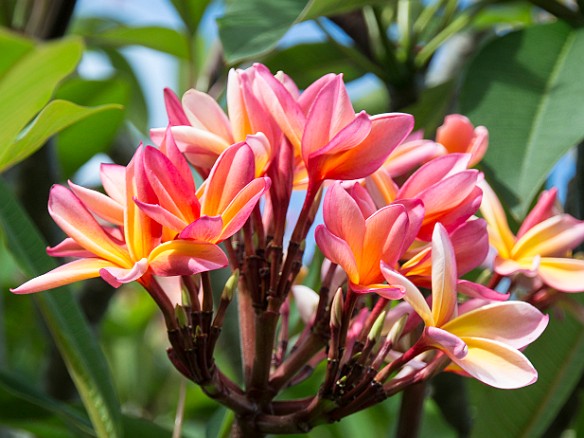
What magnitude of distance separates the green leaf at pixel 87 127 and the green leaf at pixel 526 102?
57 cm

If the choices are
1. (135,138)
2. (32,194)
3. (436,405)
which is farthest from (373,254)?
(135,138)

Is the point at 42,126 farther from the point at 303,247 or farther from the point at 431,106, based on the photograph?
the point at 431,106

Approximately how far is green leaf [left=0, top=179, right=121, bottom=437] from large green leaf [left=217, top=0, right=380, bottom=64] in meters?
0.25

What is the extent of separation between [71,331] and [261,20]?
14.3 inches

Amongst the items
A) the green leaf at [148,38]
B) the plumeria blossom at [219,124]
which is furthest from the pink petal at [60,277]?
the green leaf at [148,38]

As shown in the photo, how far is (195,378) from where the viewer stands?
20.3 inches

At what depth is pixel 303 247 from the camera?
581 mm

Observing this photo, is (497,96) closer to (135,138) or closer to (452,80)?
(452,80)

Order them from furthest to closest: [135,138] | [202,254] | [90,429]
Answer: [135,138] < [90,429] < [202,254]

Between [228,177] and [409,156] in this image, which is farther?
[409,156]

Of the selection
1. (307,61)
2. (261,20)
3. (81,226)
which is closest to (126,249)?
(81,226)

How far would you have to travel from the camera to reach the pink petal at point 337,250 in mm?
504

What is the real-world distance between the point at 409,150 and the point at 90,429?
0.45m

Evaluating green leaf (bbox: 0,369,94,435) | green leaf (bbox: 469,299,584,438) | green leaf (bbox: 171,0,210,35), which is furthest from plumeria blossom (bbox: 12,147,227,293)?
green leaf (bbox: 171,0,210,35)
